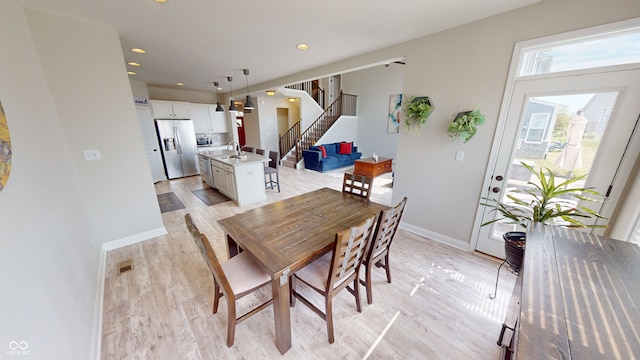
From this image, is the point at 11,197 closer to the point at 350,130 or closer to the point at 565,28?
the point at 565,28

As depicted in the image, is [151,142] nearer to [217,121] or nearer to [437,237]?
[217,121]

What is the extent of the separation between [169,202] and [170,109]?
3100mm

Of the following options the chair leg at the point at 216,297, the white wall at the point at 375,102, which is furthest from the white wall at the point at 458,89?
the white wall at the point at 375,102

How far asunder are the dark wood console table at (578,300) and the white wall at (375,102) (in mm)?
6885

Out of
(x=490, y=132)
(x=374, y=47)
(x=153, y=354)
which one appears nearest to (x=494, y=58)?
(x=490, y=132)

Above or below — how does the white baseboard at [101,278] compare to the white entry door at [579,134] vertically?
below

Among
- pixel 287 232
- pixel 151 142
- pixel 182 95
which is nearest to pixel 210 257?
pixel 287 232

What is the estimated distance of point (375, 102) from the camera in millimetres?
8125

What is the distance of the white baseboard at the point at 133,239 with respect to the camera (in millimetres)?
2649

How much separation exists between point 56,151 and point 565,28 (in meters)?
4.57

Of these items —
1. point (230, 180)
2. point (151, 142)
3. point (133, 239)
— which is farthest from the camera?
point (151, 142)

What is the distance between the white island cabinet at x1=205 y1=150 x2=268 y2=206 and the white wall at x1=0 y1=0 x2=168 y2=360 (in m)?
1.30

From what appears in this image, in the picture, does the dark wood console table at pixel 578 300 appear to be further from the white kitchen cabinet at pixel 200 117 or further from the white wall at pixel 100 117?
the white kitchen cabinet at pixel 200 117

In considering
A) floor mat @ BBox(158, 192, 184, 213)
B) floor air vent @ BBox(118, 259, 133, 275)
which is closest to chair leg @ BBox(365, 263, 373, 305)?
floor air vent @ BBox(118, 259, 133, 275)
